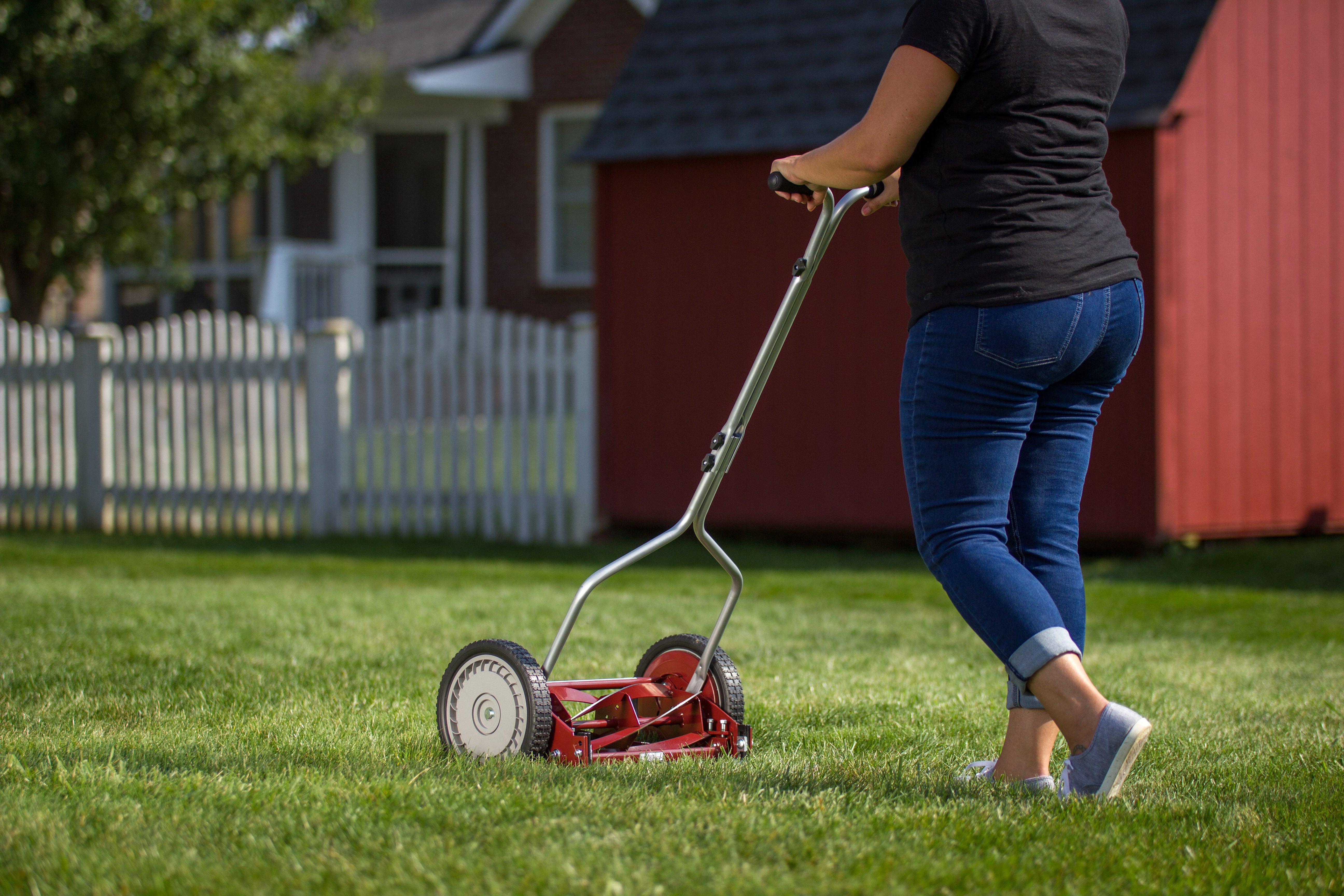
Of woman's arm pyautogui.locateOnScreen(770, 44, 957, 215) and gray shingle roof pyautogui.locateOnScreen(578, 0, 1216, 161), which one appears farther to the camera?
gray shingle roof pyautogui.locateOnScreen(578, 0, 1216, 161)

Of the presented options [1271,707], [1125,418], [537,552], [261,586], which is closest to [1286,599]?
[1125,418]

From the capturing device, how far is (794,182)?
3340 mm

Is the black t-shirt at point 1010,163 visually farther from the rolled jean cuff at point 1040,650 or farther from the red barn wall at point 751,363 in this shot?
the red barn wall at point 751,363

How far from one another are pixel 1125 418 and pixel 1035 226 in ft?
20.5

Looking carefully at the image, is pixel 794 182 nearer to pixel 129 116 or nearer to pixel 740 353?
pixel 740 353

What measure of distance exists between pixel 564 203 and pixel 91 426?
691 centimetres

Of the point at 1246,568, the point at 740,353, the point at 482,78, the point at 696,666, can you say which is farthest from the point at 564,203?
the point at 696,666

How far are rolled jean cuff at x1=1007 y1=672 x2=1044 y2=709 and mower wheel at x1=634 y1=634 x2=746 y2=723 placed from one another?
2.17 feet

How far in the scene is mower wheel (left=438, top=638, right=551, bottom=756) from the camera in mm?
3359

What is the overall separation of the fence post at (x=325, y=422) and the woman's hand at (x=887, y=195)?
7436mm

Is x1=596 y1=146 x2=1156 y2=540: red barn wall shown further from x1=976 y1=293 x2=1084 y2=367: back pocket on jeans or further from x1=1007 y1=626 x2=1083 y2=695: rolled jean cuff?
x1=1007 y1=626 x2=1083 y2=695: rolled jean cuff

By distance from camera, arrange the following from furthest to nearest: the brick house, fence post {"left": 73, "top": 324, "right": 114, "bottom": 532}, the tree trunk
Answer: the brick house
the tree trunk
fence post {"left": 73, "top": 324, "right": 114, "bottom": 532}

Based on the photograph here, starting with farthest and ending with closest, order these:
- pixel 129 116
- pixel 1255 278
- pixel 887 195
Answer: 1. pixel 129 116
2. pixel 1255 278
3. pixel 887 195

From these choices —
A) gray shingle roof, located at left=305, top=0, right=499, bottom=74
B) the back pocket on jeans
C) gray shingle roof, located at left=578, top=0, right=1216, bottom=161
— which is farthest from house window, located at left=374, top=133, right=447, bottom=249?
the back pocket on jeans
